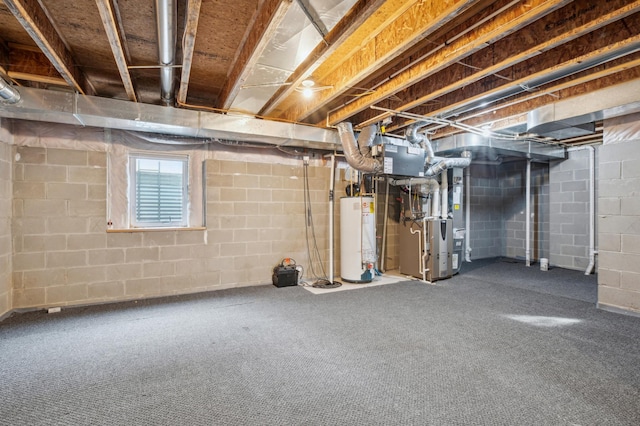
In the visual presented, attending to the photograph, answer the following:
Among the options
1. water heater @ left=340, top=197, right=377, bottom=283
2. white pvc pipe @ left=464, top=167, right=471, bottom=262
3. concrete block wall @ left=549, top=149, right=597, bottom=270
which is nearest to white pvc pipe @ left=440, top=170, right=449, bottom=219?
water heater @ left=340, top=197, right=377, bottom=283

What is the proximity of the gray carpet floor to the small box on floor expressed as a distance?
552mm

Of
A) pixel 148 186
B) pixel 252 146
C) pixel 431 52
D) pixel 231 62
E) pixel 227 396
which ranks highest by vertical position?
pixel 231 62

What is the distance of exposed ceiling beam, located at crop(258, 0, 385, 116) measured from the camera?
165cm

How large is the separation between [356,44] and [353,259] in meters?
2.82

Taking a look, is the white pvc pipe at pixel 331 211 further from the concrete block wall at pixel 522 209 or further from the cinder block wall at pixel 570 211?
the concrete block wall at pixel 522 209

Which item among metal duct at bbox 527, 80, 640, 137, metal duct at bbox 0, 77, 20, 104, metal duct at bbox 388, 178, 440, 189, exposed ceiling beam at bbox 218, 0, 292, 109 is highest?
exposed ceiling beam at bbox 218, 0, 292, 109

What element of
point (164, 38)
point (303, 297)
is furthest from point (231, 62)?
point (303, 297)

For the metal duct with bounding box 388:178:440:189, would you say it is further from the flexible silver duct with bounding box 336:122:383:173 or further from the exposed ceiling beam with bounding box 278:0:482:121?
the exposed ceiling beam with bounding box 278:0:482:121

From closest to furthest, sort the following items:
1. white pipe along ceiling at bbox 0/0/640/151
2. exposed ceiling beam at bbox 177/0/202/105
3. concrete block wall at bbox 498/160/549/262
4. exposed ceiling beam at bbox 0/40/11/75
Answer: exposed ceiling beam at bbox 177/0/202/105 → white pipe along ceiling at bbox 0/0/640/151 → exposed ceiling beam at bbox 0/40/11/75 → concrete block wall at bbox 498/160/549/262

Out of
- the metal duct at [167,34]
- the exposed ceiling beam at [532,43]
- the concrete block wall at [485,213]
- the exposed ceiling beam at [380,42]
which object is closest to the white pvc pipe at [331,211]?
the exposed ceiling beam at [380,42]

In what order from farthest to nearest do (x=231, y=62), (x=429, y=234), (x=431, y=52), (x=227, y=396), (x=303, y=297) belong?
(x=429, y=234) → (x=303, y=297) → (x=231, y=62) → (x=431, y=52) → (x=227, y=396)

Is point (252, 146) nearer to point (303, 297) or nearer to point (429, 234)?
point (303, 297)

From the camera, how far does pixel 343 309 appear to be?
131 inches

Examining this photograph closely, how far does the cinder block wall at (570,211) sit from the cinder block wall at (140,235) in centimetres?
444
